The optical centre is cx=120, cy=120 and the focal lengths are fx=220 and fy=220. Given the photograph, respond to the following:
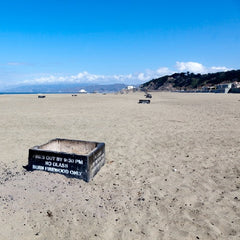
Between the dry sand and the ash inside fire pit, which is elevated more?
the ash inside fire pit

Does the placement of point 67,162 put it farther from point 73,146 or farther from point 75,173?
point 73,146

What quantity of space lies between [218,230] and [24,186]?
3825 millimetres

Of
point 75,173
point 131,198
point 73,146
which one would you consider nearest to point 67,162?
point 75,173

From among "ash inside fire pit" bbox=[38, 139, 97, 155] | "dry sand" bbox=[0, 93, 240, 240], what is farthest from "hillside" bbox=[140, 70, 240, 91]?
"ash inside fire pit" bbox=[38, 139, 97, 155]

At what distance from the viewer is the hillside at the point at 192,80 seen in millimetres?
93637

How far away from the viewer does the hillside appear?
307ft

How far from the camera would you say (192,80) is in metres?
110

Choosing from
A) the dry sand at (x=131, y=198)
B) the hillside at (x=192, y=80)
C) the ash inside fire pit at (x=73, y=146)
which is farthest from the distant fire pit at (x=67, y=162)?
the hillside at (x=192, y=80)

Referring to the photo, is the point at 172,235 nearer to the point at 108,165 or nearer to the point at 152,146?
the point at 108,165

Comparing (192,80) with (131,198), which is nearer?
(131,198)

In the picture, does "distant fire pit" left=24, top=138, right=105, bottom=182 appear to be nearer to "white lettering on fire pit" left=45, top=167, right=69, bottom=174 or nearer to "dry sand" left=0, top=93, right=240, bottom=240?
"white lettering on fire pit" left=45, top=167, right=69, bottom=174

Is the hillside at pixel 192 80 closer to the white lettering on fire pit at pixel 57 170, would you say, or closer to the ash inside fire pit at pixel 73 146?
the ash inside fire pit at pixel 73 146

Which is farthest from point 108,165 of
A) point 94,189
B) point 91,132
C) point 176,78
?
point 176,78

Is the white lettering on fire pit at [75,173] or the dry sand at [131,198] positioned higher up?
the white lettering on fire pit at [75,173]
